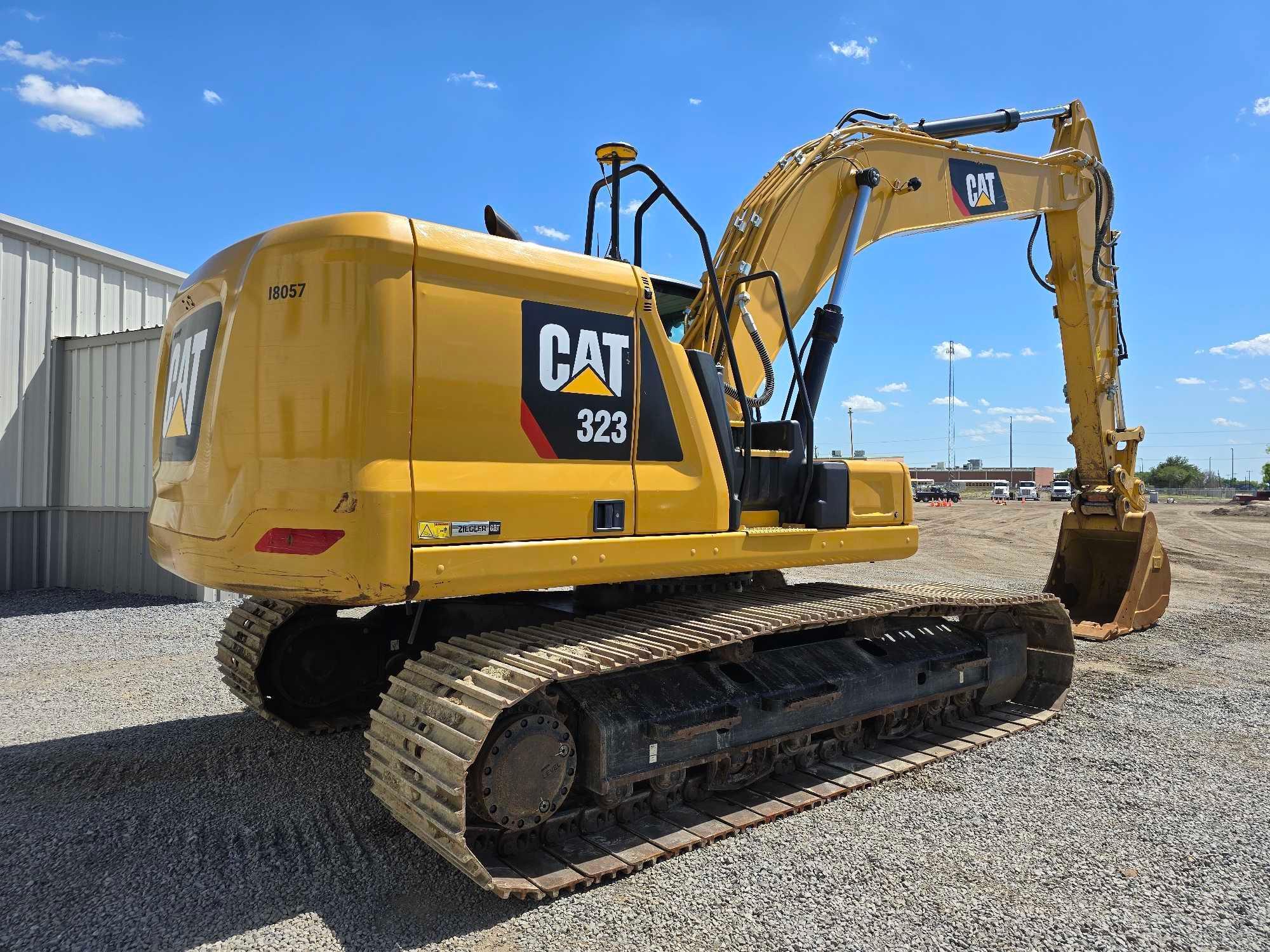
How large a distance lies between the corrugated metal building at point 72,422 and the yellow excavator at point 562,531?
6.76 m

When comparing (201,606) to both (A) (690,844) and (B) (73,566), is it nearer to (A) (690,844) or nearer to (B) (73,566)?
(B) (73,566)

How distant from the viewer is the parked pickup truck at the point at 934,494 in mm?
55653

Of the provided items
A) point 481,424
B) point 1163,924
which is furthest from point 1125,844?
point 481,424

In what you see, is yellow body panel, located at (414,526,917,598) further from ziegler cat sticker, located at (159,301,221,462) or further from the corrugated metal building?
the corrugated metal building

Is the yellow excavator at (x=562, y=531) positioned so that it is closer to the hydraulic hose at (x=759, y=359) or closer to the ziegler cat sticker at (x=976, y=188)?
the hydraulic hose at (x=759, y=359)

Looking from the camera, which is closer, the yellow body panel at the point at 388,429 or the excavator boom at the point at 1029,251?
the yellow body panel at the point at 388,429

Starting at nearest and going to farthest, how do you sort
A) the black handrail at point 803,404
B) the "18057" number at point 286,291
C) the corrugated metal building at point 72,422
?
the "18057" number at point 286,291, the black handrail at point 803,404, the corrugated metal building at point 72,422

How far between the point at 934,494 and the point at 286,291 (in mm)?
60337

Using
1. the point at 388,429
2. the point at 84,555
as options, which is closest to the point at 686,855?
the point at 388,429

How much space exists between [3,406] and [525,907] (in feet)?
36.5

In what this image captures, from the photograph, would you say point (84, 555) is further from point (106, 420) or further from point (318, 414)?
point (318, 414)

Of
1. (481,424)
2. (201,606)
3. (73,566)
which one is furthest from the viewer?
(73,566)

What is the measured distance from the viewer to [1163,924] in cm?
335

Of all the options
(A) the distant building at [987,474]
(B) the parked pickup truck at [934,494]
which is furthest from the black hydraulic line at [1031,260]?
(A) the distant building at [987,474]
